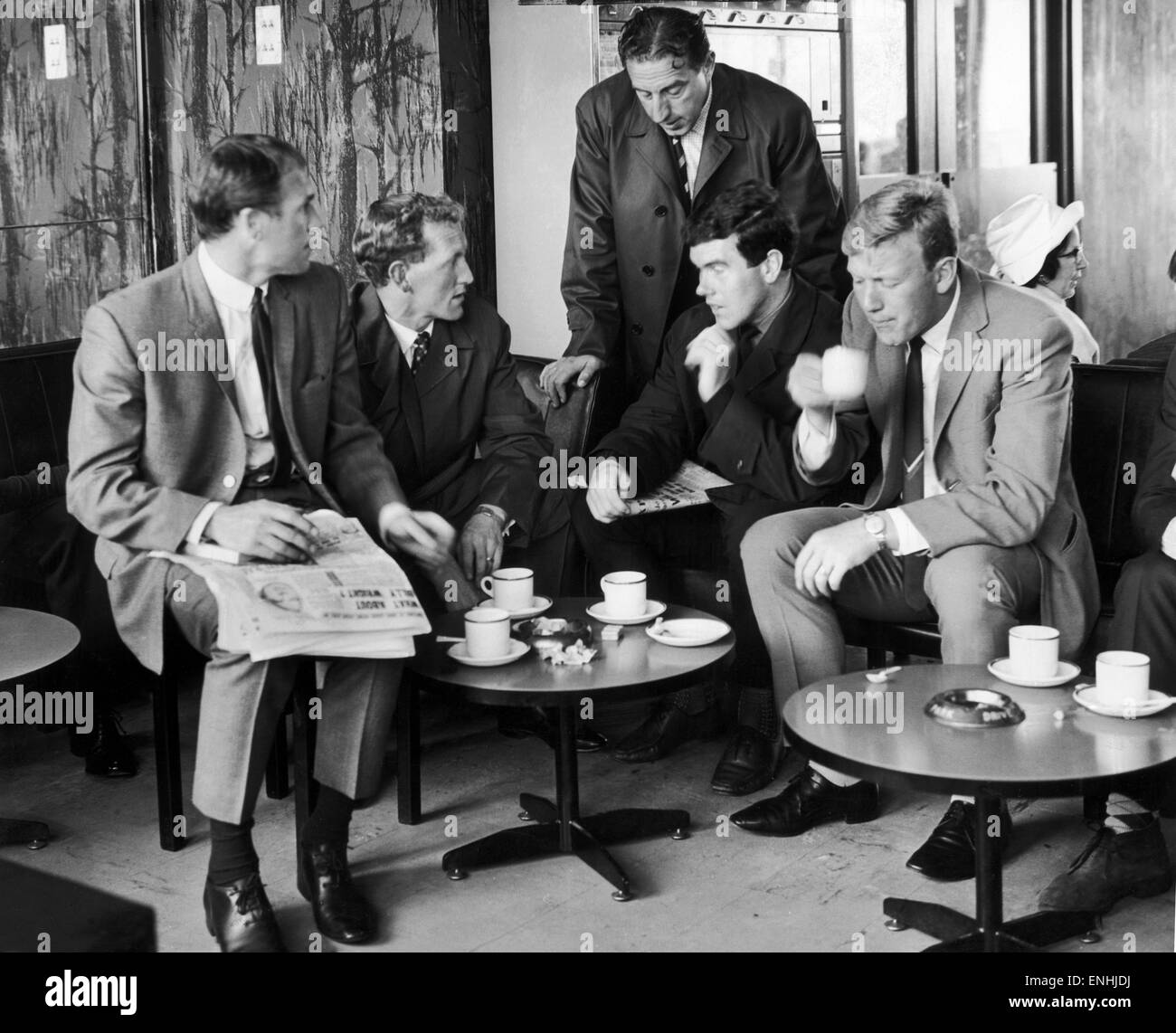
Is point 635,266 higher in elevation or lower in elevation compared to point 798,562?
higher

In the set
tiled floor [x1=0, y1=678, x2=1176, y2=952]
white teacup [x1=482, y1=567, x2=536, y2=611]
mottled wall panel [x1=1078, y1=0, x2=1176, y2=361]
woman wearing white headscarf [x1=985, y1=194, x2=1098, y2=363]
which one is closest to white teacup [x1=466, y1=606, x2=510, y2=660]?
white teacup [x1=482, y1=567, x2=536, y2=611]

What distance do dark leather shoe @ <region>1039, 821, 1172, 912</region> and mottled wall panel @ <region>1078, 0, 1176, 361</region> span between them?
3576 millimetres

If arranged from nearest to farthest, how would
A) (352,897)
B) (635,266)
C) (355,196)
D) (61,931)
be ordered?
(61,931), (352,897), (635,266), (355,196)

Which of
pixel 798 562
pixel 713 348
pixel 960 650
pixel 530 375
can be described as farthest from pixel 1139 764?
pixel 530 375

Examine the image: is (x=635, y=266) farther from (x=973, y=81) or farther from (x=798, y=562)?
(x=973, y=81)

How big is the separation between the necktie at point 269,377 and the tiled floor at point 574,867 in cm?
82

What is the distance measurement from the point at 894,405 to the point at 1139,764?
1255 millimetres

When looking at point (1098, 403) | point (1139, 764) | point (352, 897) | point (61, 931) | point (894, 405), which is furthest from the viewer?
point (1098, 403)

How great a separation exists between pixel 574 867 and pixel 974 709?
3.10 feet

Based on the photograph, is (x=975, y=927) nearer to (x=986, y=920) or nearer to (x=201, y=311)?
(x=986, y=920)

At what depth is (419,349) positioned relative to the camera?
3.89 meters

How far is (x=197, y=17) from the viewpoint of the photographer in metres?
4.88

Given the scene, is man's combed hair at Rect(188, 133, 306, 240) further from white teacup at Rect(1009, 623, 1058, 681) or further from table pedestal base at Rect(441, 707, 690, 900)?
white teacup at Rect(1009, 623, 1058, 681)

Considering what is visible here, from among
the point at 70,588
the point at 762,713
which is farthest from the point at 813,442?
the point at 70,588
